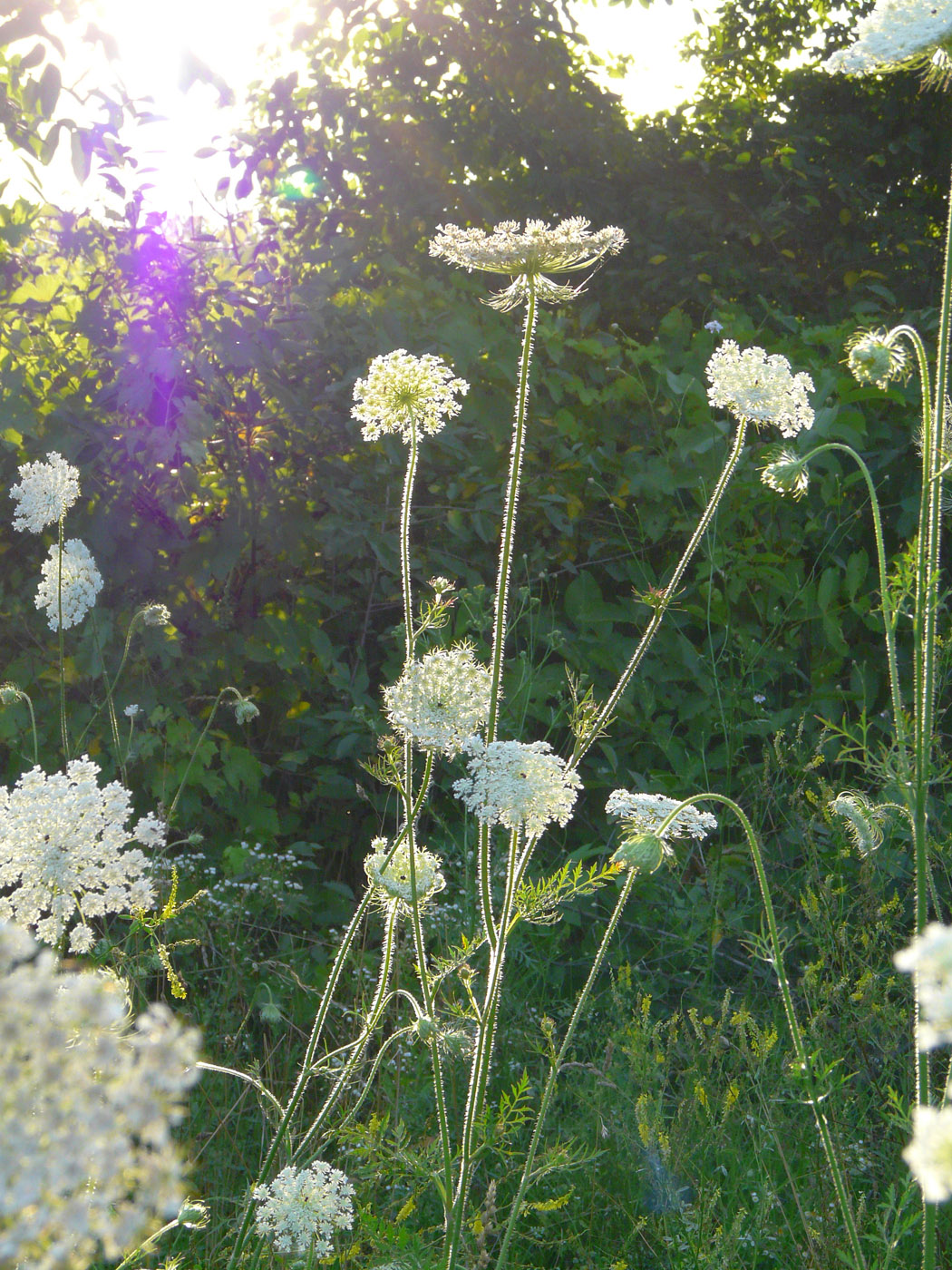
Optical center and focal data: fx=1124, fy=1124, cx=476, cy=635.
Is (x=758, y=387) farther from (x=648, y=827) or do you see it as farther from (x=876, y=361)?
(x=648, y=827)

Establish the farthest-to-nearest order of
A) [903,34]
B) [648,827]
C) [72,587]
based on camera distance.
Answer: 1. [72,587]
2. [648,827]
3. [903,34]

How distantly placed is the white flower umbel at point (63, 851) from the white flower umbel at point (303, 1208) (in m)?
0.49

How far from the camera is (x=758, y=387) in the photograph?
80.7 inches

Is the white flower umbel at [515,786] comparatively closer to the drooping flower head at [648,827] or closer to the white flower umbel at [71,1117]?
the drooping flower head at [648,827]

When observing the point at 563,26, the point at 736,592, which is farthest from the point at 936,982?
the point at 563,26

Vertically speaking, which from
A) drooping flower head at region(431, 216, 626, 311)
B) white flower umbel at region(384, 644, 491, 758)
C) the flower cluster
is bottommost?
the flower cluster

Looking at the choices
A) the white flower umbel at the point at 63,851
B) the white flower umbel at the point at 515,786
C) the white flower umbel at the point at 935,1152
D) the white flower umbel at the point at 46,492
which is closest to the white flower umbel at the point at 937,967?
the white flower umbel at the point at 935,1152

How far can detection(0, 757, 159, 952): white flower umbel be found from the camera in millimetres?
1479

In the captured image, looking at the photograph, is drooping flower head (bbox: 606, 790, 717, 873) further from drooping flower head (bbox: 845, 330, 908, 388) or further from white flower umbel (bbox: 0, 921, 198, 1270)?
white flower umbel (bbox: 0, 921, 198, 1270)

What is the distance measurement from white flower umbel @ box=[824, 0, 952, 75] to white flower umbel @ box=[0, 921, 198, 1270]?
1.67 metres

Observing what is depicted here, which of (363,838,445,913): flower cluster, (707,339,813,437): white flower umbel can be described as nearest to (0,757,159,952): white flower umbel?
(363,838,445,913): flower cluster

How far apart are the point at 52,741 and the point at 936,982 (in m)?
3.31

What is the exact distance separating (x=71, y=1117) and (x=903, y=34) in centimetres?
175

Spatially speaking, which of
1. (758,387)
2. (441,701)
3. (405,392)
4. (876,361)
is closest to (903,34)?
(876,361)
